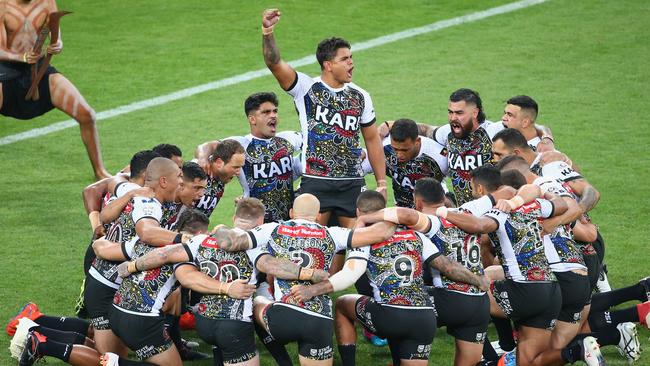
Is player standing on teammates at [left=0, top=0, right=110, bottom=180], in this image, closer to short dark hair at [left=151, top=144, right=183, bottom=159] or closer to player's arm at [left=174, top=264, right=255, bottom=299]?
short dark hair at [left=151, top=144, right=183, bottom=159]

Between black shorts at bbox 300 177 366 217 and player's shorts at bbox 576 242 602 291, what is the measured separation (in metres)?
2.22

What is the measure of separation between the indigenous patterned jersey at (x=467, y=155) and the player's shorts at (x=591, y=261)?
5.02 ft

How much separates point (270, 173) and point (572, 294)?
3.28 m

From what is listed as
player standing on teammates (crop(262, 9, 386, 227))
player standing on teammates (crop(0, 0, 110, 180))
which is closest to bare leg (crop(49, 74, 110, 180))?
player standing on teammates (crop(0, 0, 110, 180))

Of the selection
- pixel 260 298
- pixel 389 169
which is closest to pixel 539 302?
pixel 260 298

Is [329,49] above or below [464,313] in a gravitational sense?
above

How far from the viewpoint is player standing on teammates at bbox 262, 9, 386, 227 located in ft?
36.5

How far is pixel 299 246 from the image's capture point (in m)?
8.93

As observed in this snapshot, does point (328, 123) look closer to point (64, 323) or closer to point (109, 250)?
point (109, 250)

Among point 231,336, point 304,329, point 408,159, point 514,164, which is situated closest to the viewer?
point 304,329

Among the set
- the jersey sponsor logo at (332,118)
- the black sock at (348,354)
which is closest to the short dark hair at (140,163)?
the jersey sponsor logo at (332,118)

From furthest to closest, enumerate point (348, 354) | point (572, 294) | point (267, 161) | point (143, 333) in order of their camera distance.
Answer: point (267, 161) < point (572, 294) < point (348, 354) < point (143, 333)

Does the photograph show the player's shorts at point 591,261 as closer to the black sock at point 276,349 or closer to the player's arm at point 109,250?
the black sock at point 276,349

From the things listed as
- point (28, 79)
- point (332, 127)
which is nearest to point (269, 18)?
point (332, 127)
